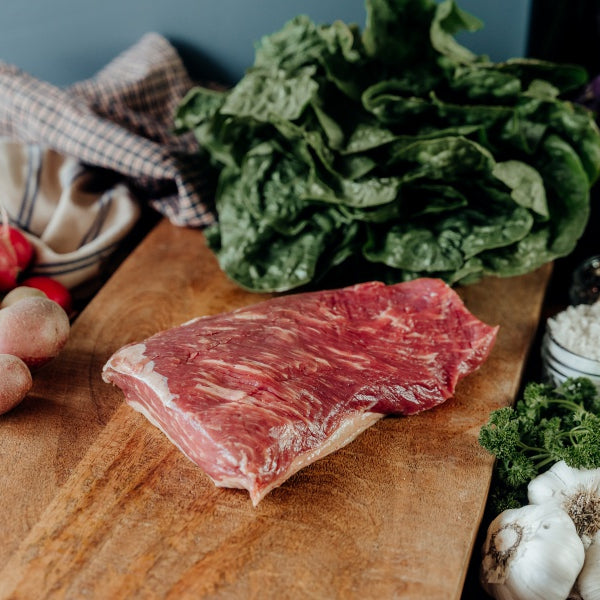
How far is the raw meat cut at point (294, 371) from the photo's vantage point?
1660mm

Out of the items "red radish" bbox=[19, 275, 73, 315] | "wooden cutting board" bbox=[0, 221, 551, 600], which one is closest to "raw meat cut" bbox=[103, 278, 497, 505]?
"wooden cutting board" bbox=[0, 221, 551, 600]

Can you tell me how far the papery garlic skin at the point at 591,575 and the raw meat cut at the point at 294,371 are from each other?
1.59ft

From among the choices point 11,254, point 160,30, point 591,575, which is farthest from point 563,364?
point 160,30

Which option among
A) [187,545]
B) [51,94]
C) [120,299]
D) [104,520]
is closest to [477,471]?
[187,545]

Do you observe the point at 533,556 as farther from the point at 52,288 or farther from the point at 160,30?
the point at 160,30

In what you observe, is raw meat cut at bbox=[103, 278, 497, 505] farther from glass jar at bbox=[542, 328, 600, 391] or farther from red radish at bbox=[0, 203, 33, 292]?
red radish at bbox=[0, 203, 33, 292]

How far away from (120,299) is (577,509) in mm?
1459

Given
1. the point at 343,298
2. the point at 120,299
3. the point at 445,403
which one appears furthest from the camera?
the point at 120,299

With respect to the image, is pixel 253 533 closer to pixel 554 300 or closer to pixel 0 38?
pixel 554 300

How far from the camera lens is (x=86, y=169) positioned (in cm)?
279

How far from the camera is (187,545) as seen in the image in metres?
1.56

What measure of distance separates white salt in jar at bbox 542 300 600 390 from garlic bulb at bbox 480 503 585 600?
19.1 inches

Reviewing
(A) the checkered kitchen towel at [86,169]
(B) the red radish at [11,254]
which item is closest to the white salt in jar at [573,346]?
(A) the checkered kitchen towel at [86,169]

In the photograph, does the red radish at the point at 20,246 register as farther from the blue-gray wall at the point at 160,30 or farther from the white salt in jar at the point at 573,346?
the white salt in jar at the point at 573,346
